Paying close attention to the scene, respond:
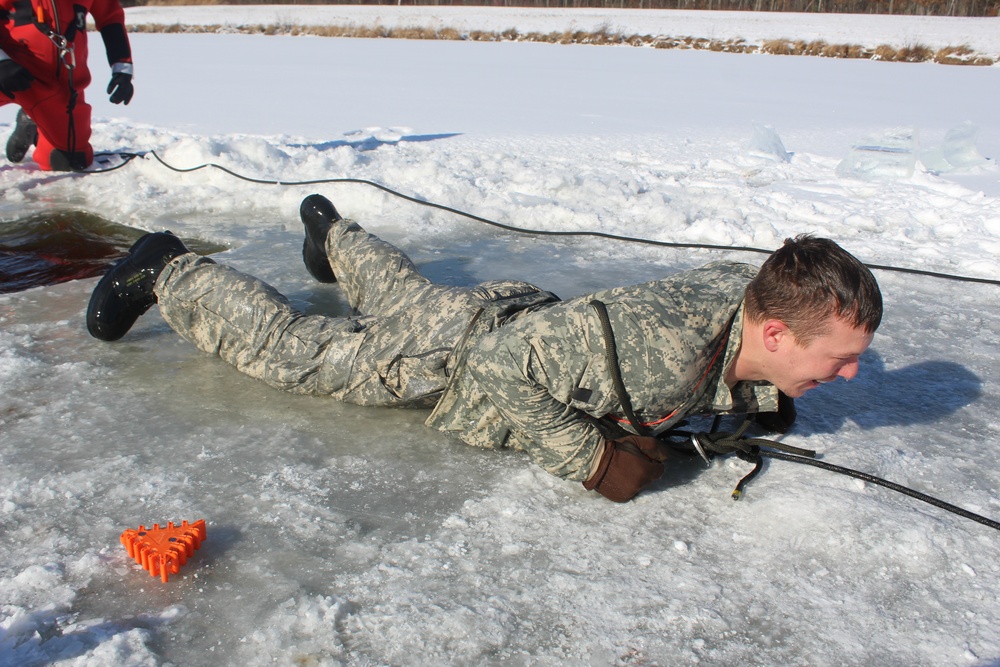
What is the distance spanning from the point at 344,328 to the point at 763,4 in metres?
35.8

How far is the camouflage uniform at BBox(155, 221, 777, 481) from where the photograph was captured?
2.04 m

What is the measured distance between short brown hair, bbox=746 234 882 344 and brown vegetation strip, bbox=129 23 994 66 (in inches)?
761

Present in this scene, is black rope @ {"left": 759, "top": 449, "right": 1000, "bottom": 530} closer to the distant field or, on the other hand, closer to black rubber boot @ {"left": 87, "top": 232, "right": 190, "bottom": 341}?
black rubber boot @ {"left": 87, "top": 232, "right": 190, "bottom": 341}

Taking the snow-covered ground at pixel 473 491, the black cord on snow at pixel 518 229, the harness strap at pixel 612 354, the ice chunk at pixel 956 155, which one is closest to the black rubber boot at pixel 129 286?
the snow-covered ground at pixel 473 491

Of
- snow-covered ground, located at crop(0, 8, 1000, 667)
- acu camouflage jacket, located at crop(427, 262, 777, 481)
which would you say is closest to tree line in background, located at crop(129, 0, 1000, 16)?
snow-covered ground, located at crop(0, 8, 1000, 667)

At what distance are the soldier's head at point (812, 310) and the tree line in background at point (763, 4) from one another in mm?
33583

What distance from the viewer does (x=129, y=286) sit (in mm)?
2854

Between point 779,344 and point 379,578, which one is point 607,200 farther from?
point 379,578

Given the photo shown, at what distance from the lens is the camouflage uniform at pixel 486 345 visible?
6.70 feet

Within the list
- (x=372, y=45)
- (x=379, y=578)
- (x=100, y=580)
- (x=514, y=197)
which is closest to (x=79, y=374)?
(x=100, y=580)

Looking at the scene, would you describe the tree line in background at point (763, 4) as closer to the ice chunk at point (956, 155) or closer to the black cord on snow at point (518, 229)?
the ice chunk at point (956, 155)

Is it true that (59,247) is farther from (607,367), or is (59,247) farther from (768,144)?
(768,144)

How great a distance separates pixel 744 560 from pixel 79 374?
2189mm

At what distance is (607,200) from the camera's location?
5078 mm
